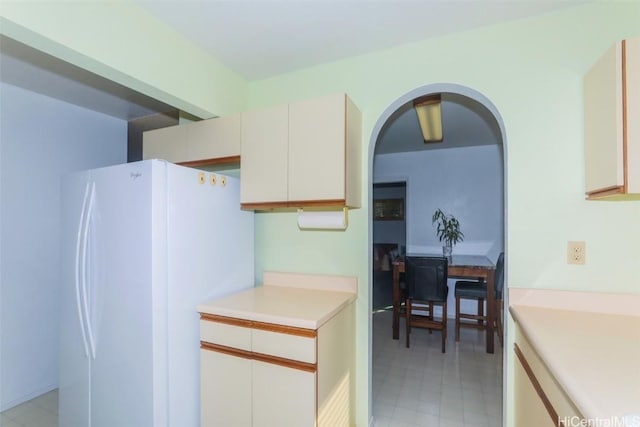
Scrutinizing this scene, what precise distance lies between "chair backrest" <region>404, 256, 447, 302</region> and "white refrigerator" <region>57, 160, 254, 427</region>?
7.09 ft

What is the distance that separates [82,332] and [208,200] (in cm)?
102

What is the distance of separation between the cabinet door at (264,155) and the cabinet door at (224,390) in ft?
2.97

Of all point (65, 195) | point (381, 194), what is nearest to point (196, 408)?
point (65, 195)

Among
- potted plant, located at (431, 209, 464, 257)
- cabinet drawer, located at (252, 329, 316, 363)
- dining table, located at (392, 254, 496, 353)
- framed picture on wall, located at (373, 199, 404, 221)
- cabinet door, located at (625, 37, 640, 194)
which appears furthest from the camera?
framed picture on wall, located at (373, 199, 404, 221)

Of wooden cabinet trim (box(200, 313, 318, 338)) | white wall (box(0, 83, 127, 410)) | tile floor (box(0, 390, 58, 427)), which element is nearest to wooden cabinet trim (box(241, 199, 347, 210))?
wooden cabinet trim (box(200, 313, 318, 338))

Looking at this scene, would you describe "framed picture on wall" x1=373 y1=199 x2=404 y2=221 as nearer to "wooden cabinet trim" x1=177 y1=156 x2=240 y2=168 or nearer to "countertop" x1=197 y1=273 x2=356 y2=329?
"countertop" x1=197 y1=273 x2=356 y2=329

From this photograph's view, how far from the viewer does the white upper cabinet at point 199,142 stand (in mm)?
1970

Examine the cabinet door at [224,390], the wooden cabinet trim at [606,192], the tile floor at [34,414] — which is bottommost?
the tile floor at [34,414]

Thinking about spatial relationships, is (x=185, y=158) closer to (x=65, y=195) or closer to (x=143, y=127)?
(x=65, y=195)

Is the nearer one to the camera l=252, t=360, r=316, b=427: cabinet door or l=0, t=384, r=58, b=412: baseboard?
l=252, t=360, r=316, b=427: cabinet door

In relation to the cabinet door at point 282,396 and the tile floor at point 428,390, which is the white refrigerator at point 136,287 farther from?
the tile floor at point 428,390

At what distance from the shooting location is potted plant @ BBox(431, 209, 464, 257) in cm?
422

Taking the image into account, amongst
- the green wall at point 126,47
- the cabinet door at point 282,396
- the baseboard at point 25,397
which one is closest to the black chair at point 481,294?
the cabinet door at point 282,396

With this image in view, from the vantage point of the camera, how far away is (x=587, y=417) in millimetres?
707
